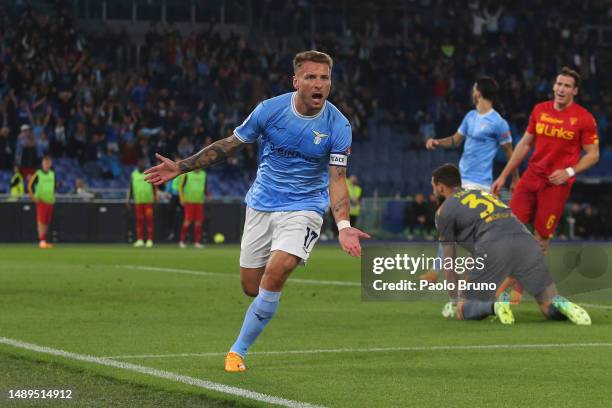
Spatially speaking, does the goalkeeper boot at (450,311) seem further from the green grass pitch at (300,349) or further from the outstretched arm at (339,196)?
the outstretched arm at (339,196)

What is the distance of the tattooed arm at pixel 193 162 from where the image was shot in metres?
8.11

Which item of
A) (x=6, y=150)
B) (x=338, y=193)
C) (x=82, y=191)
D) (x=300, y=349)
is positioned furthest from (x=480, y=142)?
(x=6, y=150)

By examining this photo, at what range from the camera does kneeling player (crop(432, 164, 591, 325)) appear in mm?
12039

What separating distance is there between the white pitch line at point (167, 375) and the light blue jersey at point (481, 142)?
20.3 feet

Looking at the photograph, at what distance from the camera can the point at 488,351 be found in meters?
9.64

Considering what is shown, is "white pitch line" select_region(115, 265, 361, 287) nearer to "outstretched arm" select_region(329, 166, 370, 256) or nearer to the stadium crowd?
"outstretched arm" select_region(329, 166, 370, 256)

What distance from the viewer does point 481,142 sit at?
48.0 feet

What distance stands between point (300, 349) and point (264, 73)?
32.5 metres

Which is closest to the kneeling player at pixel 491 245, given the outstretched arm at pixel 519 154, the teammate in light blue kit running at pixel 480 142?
the outstretched arm at pixel 519 154

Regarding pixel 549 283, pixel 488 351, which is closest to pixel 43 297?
pixel 549 283

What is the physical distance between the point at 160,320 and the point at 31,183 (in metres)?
19.9

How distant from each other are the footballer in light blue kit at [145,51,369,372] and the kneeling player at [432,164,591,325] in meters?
3.46

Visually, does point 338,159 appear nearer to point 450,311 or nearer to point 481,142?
point 450,311

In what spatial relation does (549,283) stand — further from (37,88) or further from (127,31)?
(127,31)
